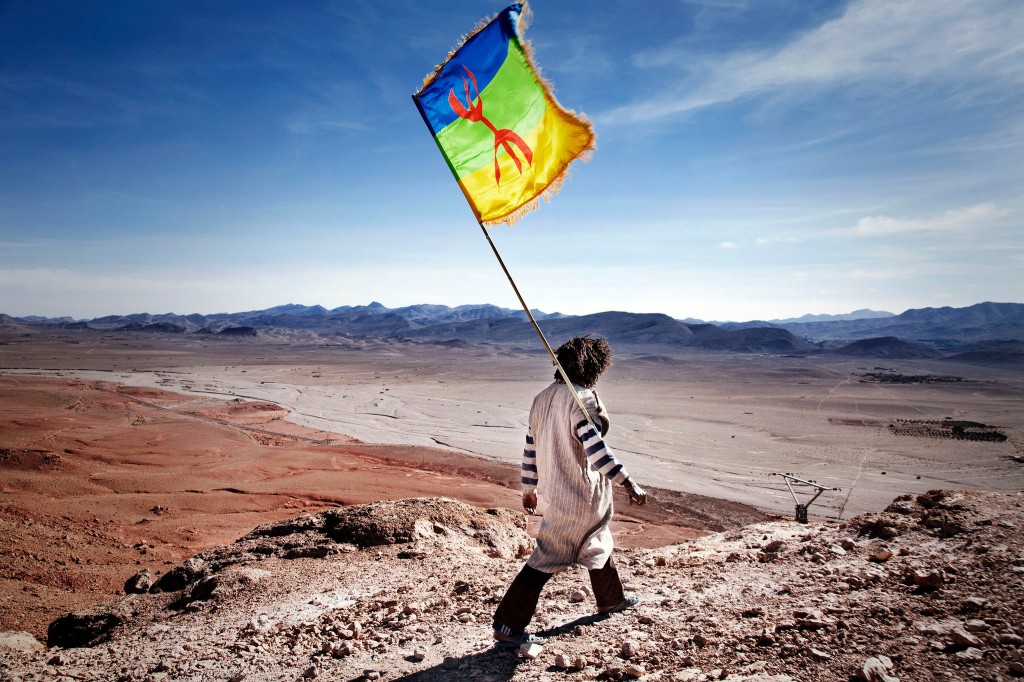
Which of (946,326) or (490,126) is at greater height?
(946,326)

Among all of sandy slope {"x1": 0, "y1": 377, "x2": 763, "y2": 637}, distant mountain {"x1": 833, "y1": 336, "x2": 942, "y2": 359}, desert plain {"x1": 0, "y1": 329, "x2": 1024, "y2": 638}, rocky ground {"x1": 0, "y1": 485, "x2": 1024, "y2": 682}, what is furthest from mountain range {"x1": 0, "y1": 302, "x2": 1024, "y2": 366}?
rocky ground {"x1": 0, "y1": 485, "x2": 1024, "y2": 682}

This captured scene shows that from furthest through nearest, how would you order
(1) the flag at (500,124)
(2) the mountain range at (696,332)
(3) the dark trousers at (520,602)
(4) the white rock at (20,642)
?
(2) the mountain range at (696,332), (4) the white rock at (20,642), (1) the flag at (500,124), (3) the dark trousers at (520,602)

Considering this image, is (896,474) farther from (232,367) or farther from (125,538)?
(232,367)

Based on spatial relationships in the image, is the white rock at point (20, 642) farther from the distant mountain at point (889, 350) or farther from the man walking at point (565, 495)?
the distant mountain at point (889, 350)

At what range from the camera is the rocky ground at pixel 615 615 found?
2504 millimetres

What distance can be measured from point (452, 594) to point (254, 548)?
2483mm

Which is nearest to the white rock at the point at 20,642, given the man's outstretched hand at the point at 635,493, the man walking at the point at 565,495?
the man walking at the point at 565,495

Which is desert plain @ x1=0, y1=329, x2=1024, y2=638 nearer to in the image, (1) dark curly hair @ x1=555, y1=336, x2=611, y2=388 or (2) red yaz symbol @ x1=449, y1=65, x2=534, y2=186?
(1) dark curly hair @ x1=555, y1=336, x2=611, y2=388

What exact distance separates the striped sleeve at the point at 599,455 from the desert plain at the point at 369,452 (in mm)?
4990

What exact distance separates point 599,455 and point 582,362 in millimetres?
532

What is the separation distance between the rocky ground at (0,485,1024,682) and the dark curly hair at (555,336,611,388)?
142cm

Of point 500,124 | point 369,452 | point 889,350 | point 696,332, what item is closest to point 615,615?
point 500,124

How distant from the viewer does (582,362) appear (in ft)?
9.78

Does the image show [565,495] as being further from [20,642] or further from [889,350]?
[889,350]
